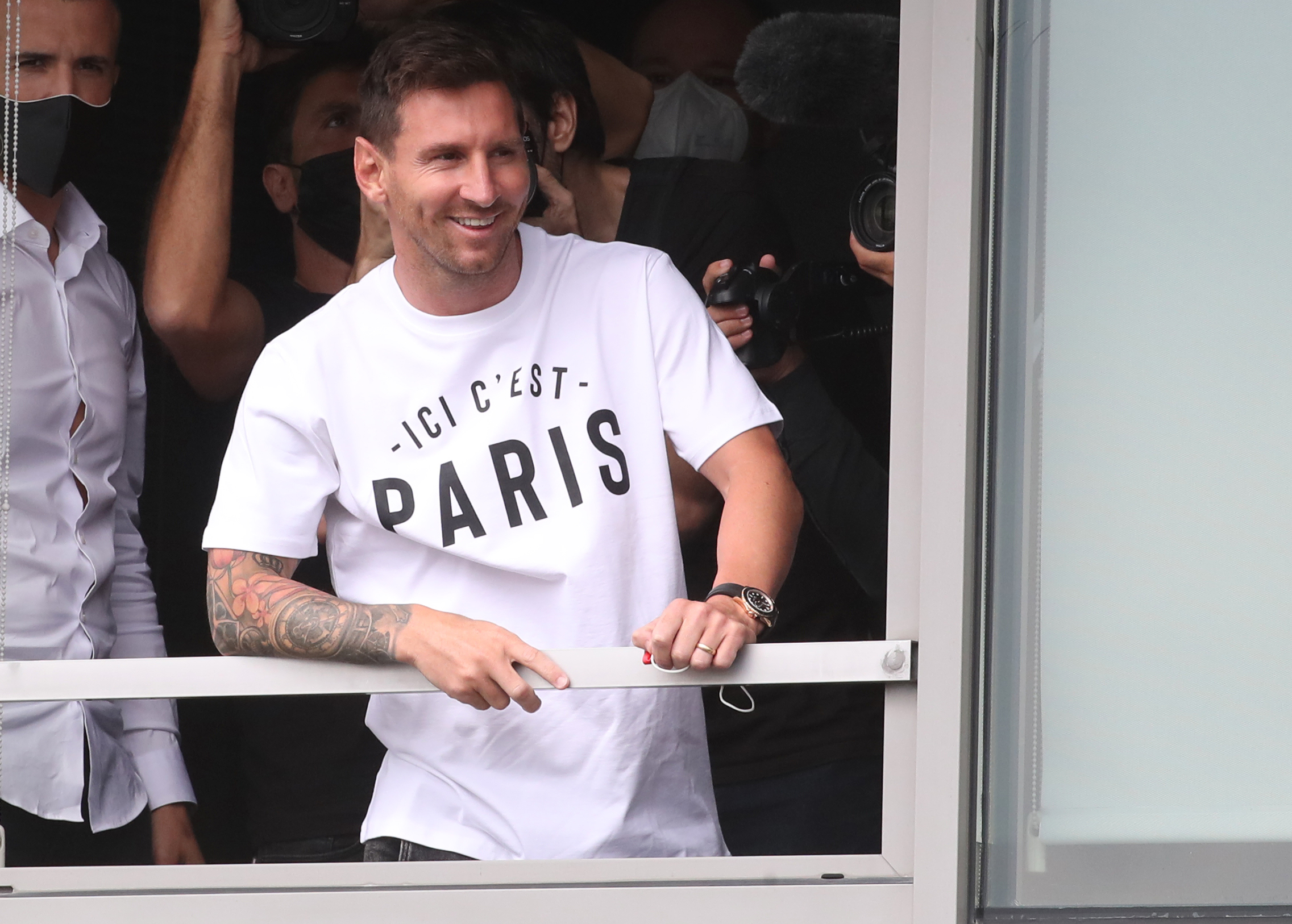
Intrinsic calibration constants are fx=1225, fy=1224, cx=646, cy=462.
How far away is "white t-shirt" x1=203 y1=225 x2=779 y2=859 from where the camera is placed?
2.15m

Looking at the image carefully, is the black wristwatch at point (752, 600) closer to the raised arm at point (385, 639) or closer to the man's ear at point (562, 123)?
the raised arm at point (385, 639)

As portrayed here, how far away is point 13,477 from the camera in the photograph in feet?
7.09

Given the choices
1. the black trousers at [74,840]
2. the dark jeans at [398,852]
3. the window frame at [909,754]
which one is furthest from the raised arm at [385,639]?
the black trousers at [74,840]

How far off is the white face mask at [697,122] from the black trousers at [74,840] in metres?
1.58

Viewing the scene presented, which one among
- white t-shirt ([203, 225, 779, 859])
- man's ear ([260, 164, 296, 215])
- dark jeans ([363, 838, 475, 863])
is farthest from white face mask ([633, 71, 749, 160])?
dark jeans ([363, 838, 475, 863])

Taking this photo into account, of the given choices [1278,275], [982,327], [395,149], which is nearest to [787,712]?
[982,327]

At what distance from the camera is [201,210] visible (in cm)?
233

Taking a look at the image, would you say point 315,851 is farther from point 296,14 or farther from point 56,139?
point 296,14

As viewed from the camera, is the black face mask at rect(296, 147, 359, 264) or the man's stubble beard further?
the black face mask at rect(296, 147, 359, 264)

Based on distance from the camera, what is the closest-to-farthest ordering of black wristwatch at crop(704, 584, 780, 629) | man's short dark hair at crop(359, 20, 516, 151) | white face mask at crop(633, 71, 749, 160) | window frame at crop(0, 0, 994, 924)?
window frame at crop(0, 0, 994, 924) < black wristwatch at crop(704, 584, 780, 629) < man's short dark hair at crop(359, 20, 516, 151) < white face mask at crop(633, 71, 749, 160)

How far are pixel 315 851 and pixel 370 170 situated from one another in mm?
1261

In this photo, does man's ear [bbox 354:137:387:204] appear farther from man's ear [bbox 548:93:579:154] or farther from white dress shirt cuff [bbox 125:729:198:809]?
white dress shirt cuff [bbox 125:729:198:809]

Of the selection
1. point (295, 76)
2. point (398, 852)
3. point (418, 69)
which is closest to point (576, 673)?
point (398, 852)

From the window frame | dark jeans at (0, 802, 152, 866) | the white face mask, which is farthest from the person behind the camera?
the white face mask
